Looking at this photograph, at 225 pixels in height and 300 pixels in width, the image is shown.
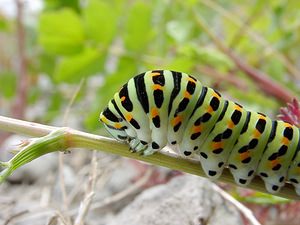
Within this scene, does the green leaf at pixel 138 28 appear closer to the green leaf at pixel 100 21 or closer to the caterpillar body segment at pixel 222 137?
the green leaf at pixel 100 21

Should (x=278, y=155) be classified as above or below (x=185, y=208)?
above

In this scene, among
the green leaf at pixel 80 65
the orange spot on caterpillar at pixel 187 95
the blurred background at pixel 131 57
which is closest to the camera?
the orange spot on caterpillar at pixel 187 95

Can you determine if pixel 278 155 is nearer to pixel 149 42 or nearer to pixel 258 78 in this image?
pixel 258 78

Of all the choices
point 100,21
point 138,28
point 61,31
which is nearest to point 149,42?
point 138,28

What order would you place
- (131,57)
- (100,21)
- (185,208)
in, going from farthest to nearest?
1. (131,57)
2. (100,21)
3. (185,208)

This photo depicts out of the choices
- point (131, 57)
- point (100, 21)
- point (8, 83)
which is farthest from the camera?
point (8, 83)

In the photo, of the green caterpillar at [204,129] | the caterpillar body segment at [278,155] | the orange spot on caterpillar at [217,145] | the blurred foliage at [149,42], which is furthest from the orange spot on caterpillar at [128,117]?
the blurred foliage at [149,42]

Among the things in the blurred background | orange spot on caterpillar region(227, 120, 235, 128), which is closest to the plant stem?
orange spot on caterpillar region(227, 120, 235, 128)
